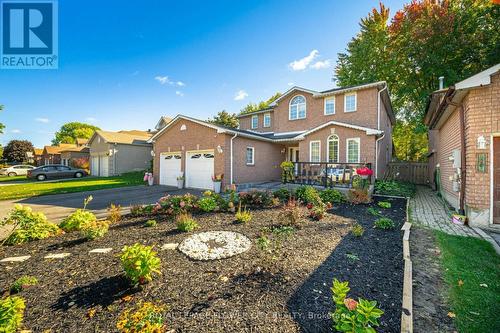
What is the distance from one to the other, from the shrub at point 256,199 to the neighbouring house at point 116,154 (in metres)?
19.6

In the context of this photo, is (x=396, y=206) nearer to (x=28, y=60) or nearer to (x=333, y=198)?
(x=333, y=198)

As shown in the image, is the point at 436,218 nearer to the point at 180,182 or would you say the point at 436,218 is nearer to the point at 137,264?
the point at 137,264

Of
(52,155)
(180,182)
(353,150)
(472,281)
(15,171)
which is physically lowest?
(472,281)

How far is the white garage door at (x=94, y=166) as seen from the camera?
24.9 metres

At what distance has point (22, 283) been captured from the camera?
2951 millimetres

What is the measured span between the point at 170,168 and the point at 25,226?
10659 millimetres

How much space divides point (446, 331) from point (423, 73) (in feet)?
76.8

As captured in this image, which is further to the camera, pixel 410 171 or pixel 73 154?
pixel 73 154

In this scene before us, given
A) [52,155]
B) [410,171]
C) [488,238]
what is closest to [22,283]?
[488,238]

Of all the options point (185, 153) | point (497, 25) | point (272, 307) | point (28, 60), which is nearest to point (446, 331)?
point (272, 307)

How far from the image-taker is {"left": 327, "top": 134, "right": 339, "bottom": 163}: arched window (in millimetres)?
12695

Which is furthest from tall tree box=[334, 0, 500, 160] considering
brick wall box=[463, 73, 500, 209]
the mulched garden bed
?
the mulched garden bed

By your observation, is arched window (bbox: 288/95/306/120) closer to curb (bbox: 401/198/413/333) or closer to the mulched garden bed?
the mulched garden bed

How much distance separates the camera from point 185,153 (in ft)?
47.4
